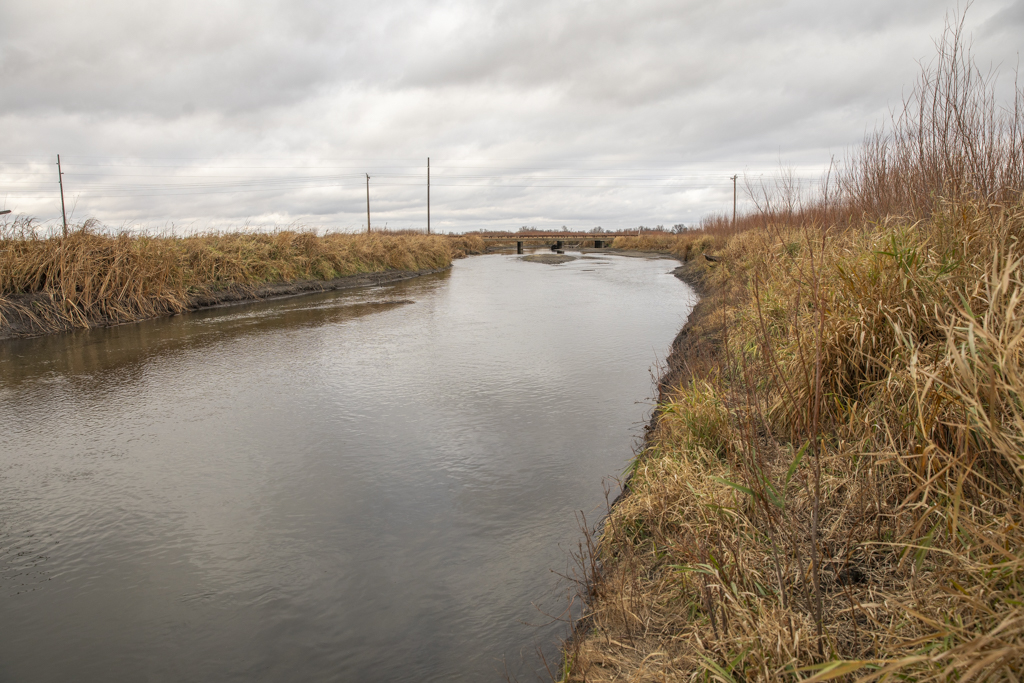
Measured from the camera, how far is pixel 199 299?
14203 mm

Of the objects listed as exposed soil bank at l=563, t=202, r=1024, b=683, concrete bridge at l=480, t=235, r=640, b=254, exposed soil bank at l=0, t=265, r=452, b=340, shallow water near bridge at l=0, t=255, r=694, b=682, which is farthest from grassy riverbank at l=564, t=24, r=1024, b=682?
concrete bridge at l=480, t=235, r=640, b=254

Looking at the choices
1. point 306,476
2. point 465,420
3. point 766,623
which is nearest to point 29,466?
point 306,476

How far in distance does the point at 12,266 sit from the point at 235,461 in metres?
9.17

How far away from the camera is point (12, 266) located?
10633 millimetres

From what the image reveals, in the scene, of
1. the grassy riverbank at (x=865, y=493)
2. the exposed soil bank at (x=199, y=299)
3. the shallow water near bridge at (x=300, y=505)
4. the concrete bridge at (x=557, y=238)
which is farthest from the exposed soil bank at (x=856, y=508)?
the concrete bridge at (x=557, y=238)

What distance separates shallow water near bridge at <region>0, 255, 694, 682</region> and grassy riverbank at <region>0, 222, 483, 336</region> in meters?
2.24

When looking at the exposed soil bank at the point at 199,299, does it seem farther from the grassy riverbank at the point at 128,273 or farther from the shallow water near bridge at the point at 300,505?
the shallow water near bridge at the point at 300,505

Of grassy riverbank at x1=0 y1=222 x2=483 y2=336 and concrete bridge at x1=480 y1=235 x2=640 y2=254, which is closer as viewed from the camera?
grassy riverbank at x1=0 y1=222 x2=483 y2=336

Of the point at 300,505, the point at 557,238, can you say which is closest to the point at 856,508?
the point at 300,505

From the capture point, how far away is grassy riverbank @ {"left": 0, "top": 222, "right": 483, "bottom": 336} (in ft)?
35.2

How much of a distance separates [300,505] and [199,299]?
12.0 metres

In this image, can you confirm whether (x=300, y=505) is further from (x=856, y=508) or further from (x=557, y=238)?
(x=557, y=238)

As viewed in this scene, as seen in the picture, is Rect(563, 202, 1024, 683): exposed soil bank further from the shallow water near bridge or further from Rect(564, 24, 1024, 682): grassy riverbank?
the shallow water near bridge

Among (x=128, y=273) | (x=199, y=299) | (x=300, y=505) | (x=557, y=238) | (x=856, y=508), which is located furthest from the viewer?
(x=557, y=238)
